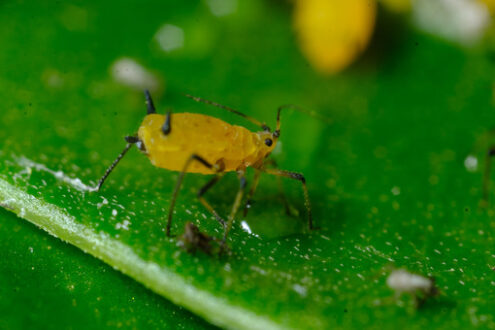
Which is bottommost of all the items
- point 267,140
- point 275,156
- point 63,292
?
point 63,292

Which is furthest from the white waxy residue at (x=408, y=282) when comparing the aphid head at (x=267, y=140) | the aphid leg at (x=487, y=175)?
the aphid leg at (x=487, y=175)

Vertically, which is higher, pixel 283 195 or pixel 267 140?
pixel 267 140

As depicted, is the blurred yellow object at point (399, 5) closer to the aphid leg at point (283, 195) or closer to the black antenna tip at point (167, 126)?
the aphid leg at point (283, 195)

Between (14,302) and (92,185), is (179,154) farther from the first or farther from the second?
(14,302)

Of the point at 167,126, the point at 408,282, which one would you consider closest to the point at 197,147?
the point at 167,126

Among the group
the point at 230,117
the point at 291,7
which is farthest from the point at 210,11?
the point at 230,117

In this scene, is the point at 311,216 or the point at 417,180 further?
the point at 417,180

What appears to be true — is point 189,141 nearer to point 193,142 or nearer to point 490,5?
point 193,142
